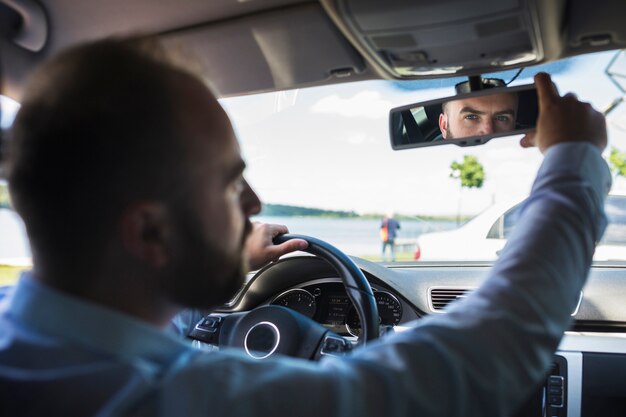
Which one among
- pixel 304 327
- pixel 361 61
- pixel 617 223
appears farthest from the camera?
pixel 617 223

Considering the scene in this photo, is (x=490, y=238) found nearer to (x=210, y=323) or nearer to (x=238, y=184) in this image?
(x=210, y=323)

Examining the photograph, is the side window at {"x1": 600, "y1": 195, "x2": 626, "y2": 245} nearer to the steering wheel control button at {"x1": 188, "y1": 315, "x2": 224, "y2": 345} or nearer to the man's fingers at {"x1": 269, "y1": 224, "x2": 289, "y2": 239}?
the steering wheel control button at {"x1": 188, "y1": 315, "x2": 224, "y2": 345}

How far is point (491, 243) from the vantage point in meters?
4.17

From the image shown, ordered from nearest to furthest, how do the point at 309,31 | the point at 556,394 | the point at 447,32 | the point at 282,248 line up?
the point at 282,248
the point at 447,32
the point at 309,31
the point at 556,394

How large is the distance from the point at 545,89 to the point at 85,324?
106cm

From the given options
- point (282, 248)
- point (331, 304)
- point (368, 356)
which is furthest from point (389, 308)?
point (368, 356)

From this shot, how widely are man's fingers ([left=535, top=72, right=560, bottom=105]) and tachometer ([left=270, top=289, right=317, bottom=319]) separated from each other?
2.32 metres

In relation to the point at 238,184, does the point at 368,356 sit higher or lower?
lower

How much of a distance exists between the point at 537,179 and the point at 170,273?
79cm

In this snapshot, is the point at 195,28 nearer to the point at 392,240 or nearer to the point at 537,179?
the point at 537,179

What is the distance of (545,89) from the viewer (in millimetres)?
1390

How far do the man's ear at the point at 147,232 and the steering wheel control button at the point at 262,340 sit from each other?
1278 millimetres

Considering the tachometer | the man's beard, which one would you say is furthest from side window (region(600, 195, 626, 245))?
the man's beard

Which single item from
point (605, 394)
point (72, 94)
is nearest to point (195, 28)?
point (72, 94)
